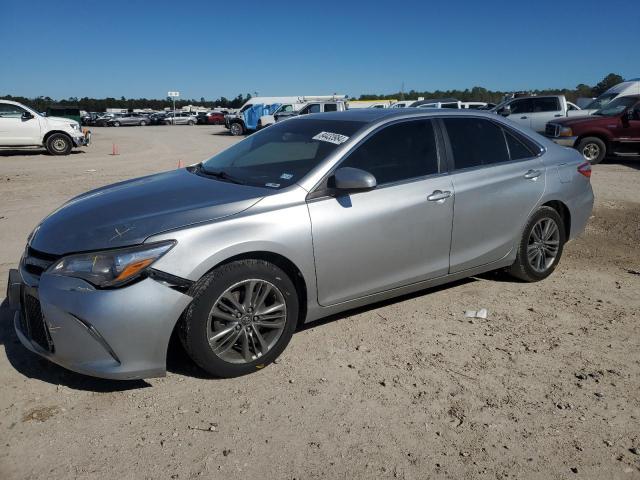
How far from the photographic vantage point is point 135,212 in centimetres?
349

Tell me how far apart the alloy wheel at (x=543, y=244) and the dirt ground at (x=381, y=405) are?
0.43m

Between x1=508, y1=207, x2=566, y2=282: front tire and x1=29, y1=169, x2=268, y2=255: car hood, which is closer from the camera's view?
x1=29, y1=169, x2=268, y2=255: car hood

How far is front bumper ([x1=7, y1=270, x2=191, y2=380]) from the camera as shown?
300 cm

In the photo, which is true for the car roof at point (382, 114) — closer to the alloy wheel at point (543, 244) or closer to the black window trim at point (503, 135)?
the black window trim at point (503, 135)

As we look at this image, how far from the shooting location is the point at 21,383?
11.2ft

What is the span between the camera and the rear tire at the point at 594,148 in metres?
14.5

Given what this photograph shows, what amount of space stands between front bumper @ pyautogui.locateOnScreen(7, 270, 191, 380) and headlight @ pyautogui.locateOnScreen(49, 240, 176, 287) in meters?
0.05

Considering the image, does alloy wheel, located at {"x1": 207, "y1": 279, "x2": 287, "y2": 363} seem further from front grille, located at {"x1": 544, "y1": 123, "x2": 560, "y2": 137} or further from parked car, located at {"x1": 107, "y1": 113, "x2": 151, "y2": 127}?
parked car, located at {"x1": 107, "y1": 113, "x2": 151, "y2": 127}

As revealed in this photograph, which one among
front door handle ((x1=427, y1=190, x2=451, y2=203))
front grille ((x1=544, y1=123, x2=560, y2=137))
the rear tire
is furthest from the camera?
front grille ((x1=544, y1=123, x2=560, y2=137))

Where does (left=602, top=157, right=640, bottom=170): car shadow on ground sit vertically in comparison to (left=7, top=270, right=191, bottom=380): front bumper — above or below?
below

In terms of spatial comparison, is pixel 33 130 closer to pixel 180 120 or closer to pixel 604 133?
pixel 604 133

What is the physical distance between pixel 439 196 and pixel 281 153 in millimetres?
1288

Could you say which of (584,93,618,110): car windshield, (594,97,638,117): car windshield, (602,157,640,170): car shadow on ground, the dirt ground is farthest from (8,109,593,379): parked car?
(584,93,618,110): car windshield

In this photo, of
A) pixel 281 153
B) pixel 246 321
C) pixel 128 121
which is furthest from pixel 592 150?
pixel 128 121
